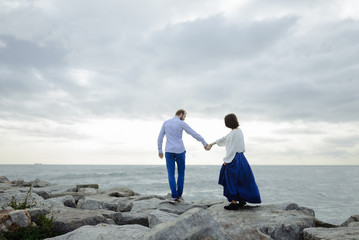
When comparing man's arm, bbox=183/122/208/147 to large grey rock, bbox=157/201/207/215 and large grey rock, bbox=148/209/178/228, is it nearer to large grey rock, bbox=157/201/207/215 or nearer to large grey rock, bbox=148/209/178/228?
large grey rock, bbox=157/201/207/215

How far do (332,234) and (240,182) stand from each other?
1.96 metres

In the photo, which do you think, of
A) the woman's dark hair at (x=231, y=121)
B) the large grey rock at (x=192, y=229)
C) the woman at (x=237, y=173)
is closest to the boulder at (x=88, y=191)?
the woman at (x=237, y=173)

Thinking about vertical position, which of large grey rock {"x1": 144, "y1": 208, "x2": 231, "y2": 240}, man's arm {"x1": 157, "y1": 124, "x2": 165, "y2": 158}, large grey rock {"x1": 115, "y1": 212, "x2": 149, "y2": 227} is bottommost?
large grey rock {"x1": 115, "y1": 212, "x2": 149, "y2": 227}

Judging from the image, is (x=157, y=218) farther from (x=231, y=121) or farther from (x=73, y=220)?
(x=231, y=121)

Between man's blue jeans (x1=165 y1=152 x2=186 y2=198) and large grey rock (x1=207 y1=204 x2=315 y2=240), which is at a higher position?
man's blue jeans (x1=165 y1=152 x2=186 y2=198)

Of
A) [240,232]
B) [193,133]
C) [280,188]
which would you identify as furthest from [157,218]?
[280,188]

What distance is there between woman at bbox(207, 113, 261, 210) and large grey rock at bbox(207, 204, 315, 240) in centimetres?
19

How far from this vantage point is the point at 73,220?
4.21 meters

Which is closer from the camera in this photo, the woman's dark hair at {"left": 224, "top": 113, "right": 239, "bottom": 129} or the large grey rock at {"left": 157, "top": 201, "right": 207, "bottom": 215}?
the woman's dark hair at {"left": 224, "top": 113, "right": 239, "bottom": 129}

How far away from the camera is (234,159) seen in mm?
5430

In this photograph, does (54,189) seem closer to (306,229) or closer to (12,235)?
(12,235)

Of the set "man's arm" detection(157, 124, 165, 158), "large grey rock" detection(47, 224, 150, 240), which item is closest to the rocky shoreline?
"large grey rock" detection(47, 224, 150, 240)

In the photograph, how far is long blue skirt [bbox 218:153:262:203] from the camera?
536 cm

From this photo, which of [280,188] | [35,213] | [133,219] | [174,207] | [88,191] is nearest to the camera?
[35,213]
